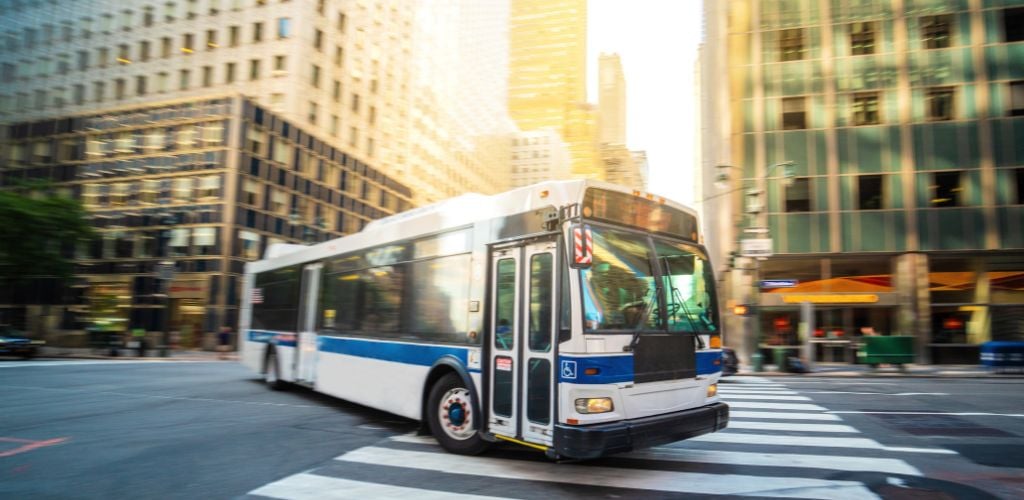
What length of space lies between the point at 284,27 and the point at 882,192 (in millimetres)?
38913

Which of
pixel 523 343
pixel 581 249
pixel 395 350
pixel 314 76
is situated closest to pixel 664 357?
pixel 523 343

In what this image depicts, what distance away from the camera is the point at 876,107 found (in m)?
25.2

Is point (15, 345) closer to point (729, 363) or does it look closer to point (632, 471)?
point (729, 363)

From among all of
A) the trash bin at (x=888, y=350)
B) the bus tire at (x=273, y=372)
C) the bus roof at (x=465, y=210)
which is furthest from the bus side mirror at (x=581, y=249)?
the trash bin at (x=888, y=350)

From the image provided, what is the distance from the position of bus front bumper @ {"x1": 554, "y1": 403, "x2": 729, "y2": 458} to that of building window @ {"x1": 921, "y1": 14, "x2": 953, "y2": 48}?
27.9 metres

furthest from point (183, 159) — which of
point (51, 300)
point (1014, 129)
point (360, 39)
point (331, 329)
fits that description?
point (1014, 129)

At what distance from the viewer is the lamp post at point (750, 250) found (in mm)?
19078

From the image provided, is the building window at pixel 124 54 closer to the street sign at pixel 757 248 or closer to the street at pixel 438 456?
the street at pixel 438 456

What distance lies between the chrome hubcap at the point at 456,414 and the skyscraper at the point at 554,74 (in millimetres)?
157820

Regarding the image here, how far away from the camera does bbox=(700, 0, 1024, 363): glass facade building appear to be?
78.2ft

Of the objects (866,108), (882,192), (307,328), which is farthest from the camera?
(866,108)

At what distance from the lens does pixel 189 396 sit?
38.1ft

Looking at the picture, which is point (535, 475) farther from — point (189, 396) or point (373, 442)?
point (189, 396)

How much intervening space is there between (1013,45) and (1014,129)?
3.82m
